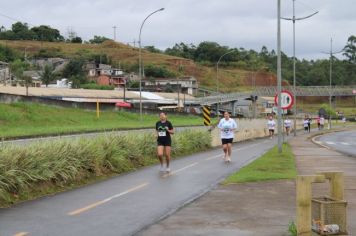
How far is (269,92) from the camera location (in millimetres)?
128375

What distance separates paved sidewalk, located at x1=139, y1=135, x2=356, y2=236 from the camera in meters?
8.48

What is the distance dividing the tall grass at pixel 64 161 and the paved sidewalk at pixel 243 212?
3457 mm

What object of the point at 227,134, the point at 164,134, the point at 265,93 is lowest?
the point at 227,134

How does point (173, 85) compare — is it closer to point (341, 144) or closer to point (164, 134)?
point (341, 144)

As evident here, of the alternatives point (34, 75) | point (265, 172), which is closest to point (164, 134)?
point (265, 172)

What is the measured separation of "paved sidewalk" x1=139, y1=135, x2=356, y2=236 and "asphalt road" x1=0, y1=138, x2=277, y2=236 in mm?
360

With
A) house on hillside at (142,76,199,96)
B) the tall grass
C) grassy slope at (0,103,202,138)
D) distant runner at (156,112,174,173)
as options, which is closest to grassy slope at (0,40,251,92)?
house on hillside at (142,76,199,96)

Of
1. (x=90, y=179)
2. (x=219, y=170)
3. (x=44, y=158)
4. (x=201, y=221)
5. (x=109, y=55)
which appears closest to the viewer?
(x=201, y=221)

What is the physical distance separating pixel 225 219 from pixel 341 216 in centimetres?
214

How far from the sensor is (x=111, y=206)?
10.9m

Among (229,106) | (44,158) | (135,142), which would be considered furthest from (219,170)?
(229,106)

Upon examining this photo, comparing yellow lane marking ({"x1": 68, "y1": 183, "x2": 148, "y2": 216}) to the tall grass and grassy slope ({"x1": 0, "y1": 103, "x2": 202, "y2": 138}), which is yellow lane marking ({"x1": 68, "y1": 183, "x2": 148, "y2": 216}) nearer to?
the tall grass

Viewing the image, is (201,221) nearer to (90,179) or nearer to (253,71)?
(90,179)

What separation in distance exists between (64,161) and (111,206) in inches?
133
